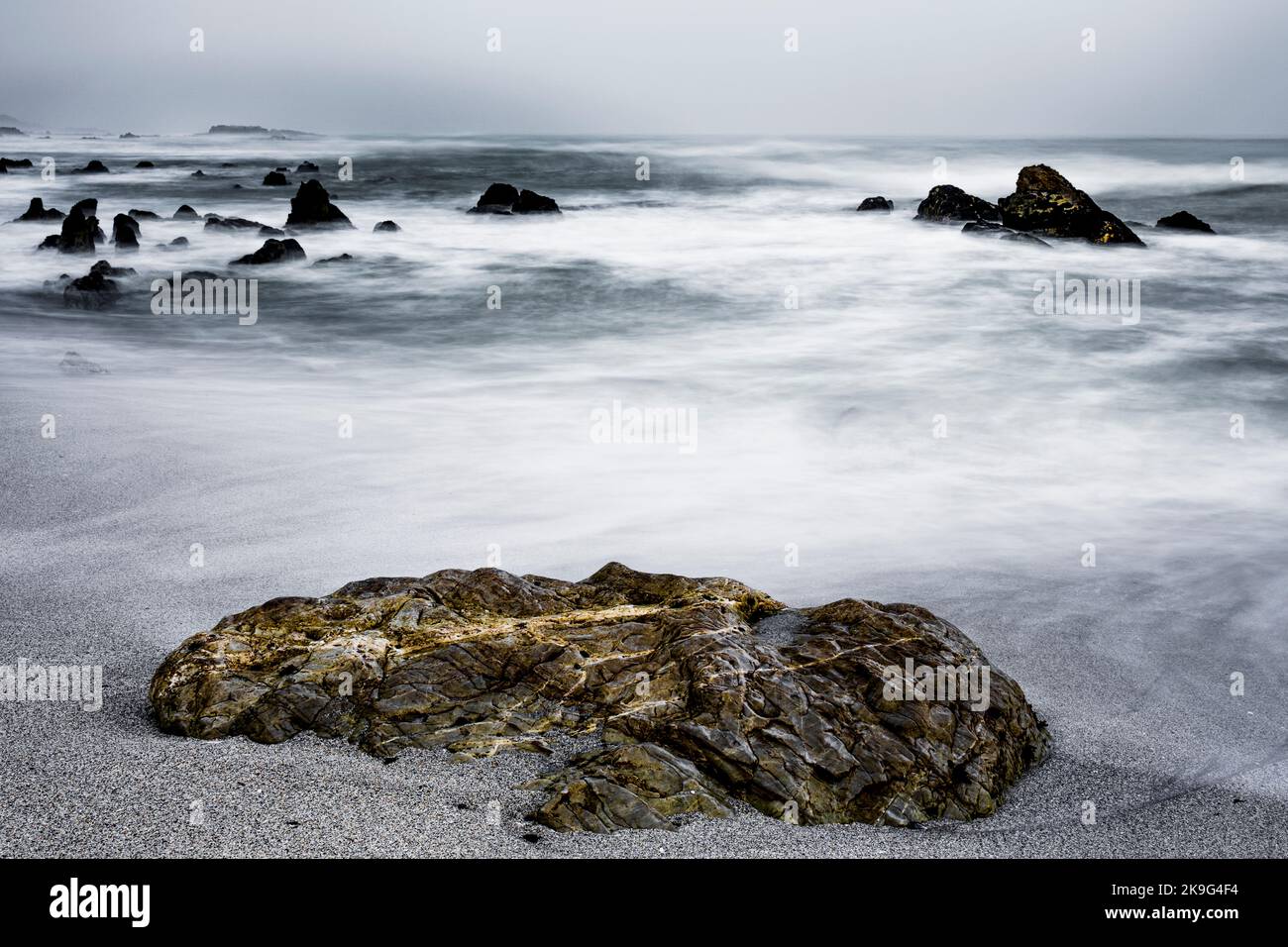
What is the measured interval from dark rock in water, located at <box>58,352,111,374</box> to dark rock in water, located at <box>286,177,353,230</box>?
1158 centimetres

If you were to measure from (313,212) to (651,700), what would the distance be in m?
20.9

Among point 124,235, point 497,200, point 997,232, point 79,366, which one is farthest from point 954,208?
→ point 79,366

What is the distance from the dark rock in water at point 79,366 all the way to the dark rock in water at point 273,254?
6.85 m

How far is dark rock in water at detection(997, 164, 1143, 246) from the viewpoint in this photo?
65.5 ft

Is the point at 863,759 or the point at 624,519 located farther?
the point at 624,519

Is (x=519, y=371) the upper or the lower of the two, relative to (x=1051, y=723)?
upper

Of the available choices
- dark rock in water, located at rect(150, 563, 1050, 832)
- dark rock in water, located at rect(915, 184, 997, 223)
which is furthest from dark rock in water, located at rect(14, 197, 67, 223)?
dark rock in water, located at rect(150, 563, 1050, 832)

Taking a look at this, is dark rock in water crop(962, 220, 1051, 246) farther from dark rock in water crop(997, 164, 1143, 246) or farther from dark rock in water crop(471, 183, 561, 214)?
dark rock in water crop(471, 183, 561, 214)

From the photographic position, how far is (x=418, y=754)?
334cm

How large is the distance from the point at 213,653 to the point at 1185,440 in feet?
29.4

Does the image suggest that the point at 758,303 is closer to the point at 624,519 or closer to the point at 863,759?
the point at 624,519

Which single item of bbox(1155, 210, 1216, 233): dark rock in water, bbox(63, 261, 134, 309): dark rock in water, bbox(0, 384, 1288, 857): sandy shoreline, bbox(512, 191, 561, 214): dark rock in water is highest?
bbox(512, 191, 561, 214): dark rock in water
